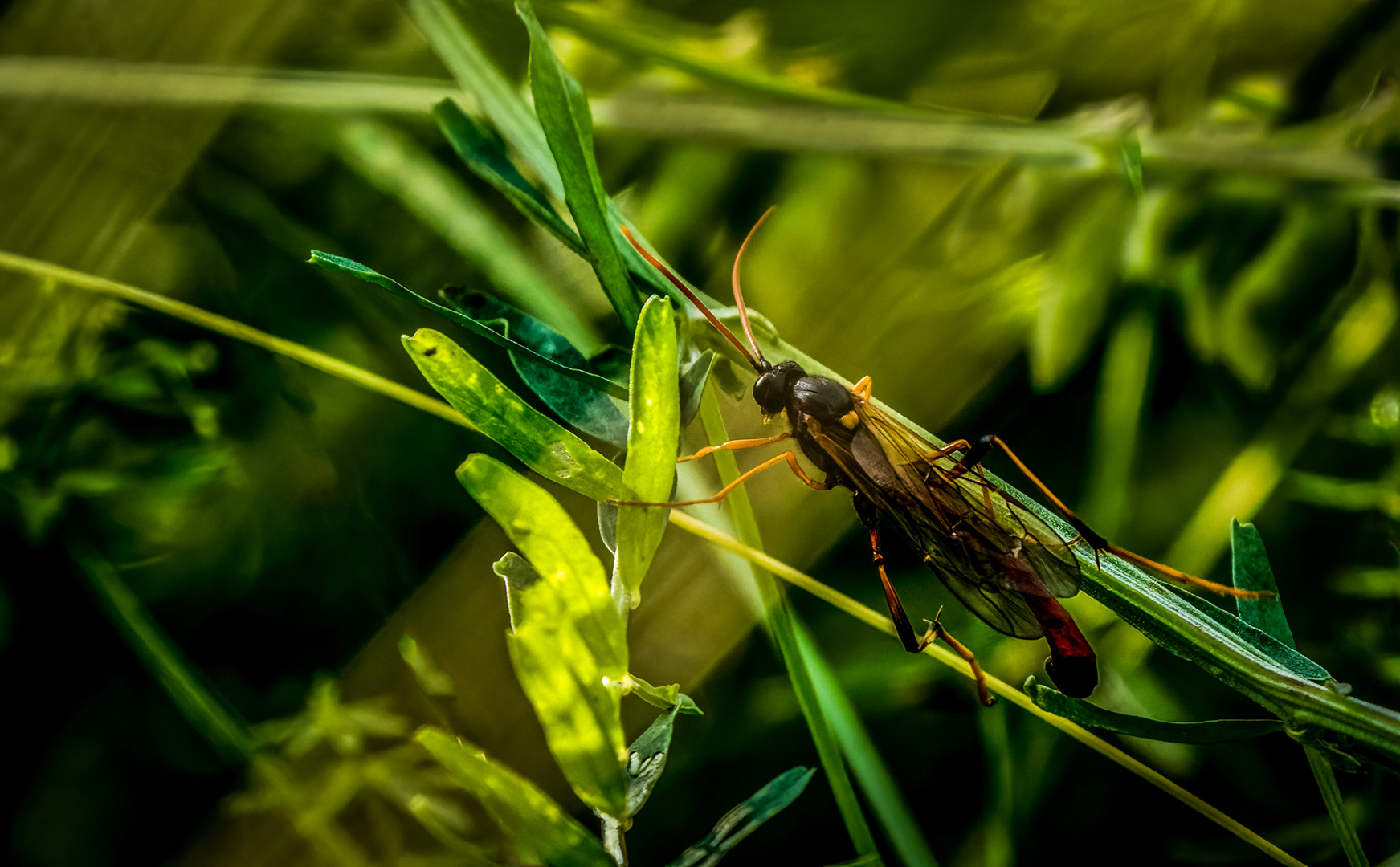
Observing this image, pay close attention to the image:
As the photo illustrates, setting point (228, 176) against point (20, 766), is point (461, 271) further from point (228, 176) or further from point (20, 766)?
point (20, 766)

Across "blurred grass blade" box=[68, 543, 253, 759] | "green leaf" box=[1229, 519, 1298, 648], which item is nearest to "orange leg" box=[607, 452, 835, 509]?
"green leaf" box=[1229, 519, 1298, 648]

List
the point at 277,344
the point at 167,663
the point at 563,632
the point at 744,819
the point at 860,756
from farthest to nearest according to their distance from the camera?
the point at 167,663, the point at 860,756, the point at 277,344, the point at 744,819, the point at 563,632

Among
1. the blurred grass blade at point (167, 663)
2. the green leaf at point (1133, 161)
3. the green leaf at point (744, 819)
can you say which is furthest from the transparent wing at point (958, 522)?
the blurred grass blade at point (167, 663)

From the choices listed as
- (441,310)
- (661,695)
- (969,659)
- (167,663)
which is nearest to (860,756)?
(969,659)

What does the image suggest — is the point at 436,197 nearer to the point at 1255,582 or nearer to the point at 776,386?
the point at 776,386

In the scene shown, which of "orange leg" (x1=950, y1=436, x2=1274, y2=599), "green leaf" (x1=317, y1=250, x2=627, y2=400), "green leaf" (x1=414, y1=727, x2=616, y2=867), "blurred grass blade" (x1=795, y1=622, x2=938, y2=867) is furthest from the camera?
"blurred grass blade" (x1=795, y1=622, x2=938, y2=867)

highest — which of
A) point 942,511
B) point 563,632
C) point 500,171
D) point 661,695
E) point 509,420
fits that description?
point 500,171

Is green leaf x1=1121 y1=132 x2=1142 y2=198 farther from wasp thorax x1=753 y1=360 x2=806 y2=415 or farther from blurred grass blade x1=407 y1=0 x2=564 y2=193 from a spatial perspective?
blurred grass blade x1=407 y1=0 x2=564 y2=193
